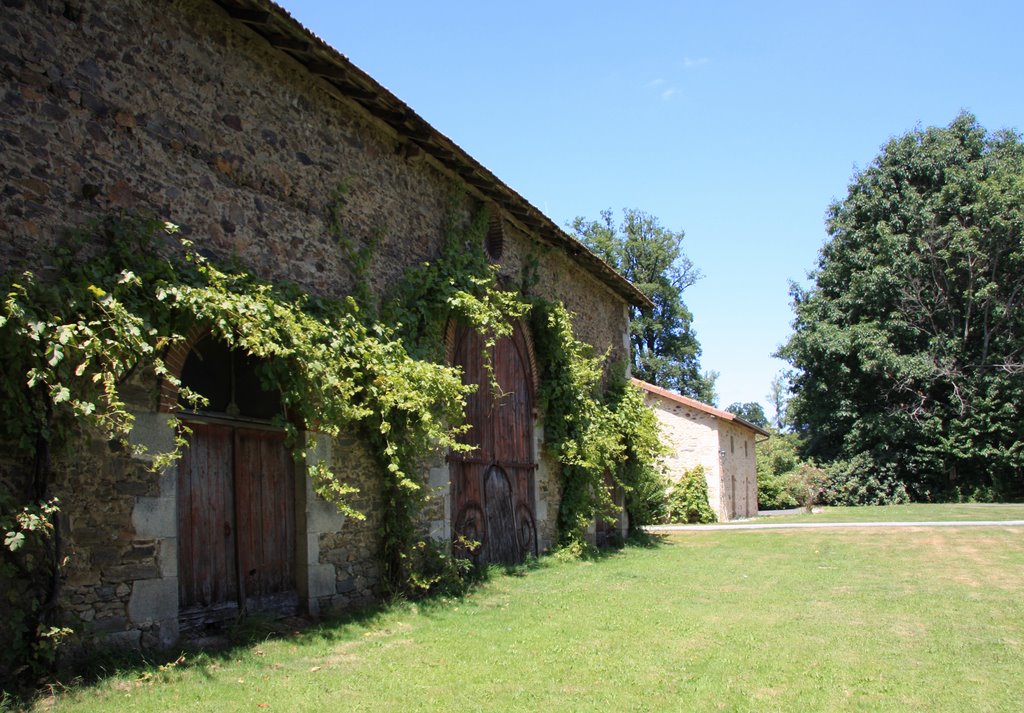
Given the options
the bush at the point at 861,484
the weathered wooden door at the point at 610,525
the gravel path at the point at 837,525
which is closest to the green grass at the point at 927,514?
the gravel path at the point at 837,525

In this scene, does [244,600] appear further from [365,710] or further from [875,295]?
[875,295]

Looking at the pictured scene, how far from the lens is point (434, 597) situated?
8891mm

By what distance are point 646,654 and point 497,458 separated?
5.52m

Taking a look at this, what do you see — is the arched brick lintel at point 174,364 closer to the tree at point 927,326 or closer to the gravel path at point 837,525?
the gravel path at point 837,525

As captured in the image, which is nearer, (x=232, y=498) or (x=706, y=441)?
(x=232, y=498)

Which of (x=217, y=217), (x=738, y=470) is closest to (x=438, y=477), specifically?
(x=217, y=217)

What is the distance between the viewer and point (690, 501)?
2319cm

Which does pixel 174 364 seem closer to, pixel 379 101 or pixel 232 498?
pixel 232 498

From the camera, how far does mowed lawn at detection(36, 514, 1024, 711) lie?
523 cm

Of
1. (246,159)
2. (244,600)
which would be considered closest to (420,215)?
(246,159)

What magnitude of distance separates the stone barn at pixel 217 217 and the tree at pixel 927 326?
2270 cm

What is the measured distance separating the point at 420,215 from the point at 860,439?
24.8 metres

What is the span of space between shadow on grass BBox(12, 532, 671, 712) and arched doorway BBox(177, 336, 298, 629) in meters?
0.35

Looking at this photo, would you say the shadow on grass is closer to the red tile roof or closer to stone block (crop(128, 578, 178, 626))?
stone block (crop(128, 578, 178, 626))
